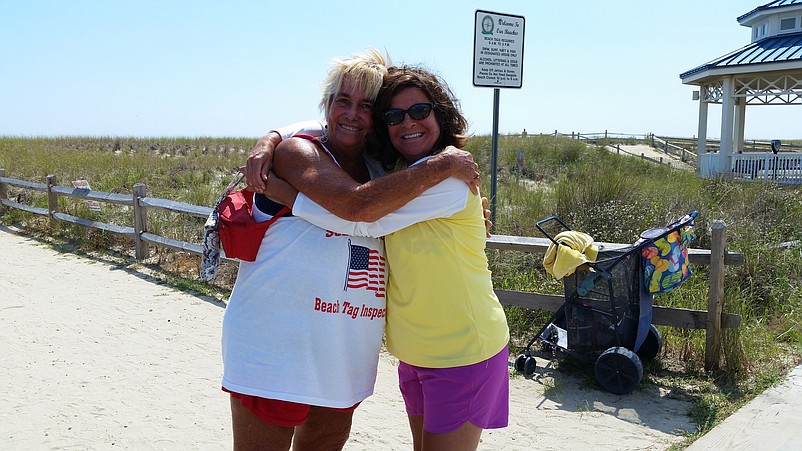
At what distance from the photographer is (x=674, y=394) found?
4.83m

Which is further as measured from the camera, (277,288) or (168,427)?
(168,427)

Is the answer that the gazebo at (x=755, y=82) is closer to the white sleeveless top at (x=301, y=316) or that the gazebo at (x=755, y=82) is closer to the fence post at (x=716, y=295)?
the fence post at (x=716, y=295)

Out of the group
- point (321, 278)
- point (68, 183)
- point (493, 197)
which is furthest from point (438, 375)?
point (68, 183)

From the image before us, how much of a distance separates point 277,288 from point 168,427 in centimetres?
265

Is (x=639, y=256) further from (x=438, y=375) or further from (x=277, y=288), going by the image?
(x=277, y=288)

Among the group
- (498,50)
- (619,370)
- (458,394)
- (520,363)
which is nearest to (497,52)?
(498,50)

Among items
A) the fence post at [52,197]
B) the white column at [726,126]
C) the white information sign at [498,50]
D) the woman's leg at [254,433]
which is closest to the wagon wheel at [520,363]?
the white information sign at [498,50]

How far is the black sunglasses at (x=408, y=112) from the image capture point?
227 cm

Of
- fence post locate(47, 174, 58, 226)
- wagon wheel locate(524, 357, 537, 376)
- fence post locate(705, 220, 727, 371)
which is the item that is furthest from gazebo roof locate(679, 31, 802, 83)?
fence post locate(47, 174, 58, 226)

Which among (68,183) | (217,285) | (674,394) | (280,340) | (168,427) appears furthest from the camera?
(68,183)

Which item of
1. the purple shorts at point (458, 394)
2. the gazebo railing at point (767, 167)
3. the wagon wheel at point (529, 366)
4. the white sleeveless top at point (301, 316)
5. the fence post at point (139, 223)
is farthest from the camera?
the gazebo railing at point (767, 167)

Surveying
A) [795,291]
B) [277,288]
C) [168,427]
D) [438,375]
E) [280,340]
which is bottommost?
[168,427]

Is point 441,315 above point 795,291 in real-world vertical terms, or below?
above

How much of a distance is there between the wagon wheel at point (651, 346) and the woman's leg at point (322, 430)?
3500mm
